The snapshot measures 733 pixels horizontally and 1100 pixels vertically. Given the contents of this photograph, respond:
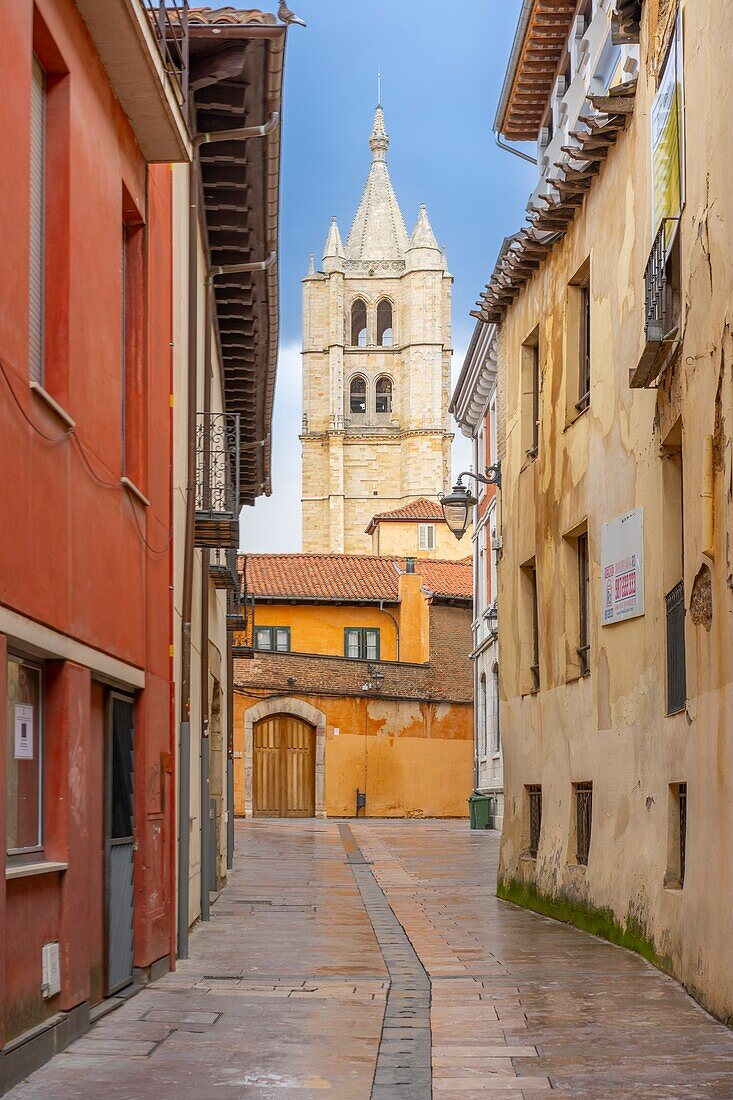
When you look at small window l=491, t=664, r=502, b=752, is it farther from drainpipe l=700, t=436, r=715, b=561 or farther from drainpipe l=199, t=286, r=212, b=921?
drainpipe l=700, t=436, r=715, b=561

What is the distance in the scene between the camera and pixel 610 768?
47.1 feet

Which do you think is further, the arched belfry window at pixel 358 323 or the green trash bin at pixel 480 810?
the arched belfry window at pixel 358 323

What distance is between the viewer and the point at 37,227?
332 inches

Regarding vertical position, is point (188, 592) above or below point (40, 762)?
above

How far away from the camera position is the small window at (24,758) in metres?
7.63

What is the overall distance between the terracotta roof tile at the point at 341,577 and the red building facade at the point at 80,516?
145 ft

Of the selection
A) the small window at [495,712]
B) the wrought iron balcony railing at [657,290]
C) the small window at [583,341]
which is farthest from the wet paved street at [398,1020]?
the small window at [495,712]

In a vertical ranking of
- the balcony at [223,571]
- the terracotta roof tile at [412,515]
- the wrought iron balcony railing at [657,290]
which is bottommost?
the balcony at [223,571]

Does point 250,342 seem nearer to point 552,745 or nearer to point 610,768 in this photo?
point 552,745

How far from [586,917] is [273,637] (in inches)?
1630

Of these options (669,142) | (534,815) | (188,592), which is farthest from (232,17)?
(534,815)

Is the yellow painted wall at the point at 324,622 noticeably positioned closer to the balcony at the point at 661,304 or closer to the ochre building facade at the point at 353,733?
the ochre building facade at the point at 353,733

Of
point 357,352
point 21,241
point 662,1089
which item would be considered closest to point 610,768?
point 662,1089

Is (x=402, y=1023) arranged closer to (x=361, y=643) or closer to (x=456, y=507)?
(x=456, y=507)
